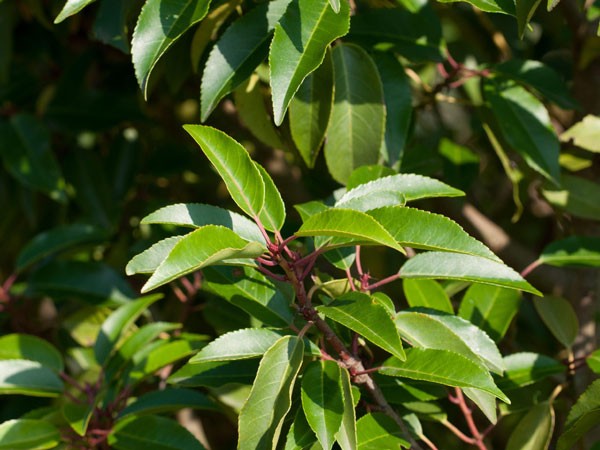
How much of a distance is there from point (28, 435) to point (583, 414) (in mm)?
696

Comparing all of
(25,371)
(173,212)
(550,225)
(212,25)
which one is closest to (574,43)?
(550,225)

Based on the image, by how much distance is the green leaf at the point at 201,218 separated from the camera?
88 centimetres

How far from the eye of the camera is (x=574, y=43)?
1.56 m

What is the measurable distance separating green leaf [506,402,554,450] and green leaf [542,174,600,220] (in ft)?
1.23

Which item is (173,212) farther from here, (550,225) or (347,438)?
(550,225)

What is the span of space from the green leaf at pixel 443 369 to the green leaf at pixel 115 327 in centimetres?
46

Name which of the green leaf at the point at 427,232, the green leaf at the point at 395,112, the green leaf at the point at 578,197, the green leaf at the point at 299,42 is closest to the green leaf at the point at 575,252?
Answer: the green leaf at the point at 578,197

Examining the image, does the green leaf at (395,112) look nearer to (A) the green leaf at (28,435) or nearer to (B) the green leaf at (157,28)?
(B) the green leaf at (157,28)

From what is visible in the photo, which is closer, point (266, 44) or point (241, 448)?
point (241, 448)

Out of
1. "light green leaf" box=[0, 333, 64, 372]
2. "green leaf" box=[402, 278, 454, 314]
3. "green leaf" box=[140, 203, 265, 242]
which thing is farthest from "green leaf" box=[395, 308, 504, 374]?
"light green leaf" box=[0, 333, 64, 372]

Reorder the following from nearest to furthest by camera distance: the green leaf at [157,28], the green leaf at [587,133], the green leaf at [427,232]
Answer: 1. the green leaf at [427,232]
2. the green leaf at [157,28]
3. the green leaf at [587,133]

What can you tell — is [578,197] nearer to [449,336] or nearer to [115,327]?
[449,336]

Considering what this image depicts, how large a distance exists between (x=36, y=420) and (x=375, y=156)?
58 cm

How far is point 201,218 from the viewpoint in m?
0.90
